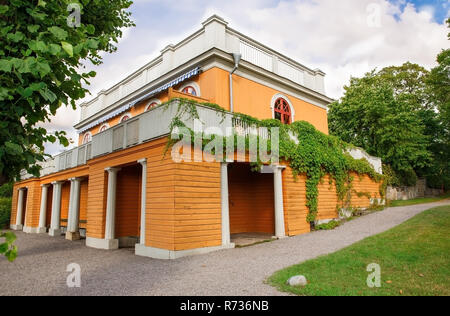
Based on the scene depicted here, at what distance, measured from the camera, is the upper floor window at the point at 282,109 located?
1439 centimetres

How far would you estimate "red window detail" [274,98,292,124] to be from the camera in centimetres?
1455

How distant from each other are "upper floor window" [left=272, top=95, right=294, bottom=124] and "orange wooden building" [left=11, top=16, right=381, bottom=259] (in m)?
0.05

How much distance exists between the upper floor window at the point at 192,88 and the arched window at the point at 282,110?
4013 mm

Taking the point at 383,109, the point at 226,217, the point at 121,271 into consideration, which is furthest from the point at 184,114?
the point at 383,109

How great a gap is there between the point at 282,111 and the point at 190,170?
7.79m

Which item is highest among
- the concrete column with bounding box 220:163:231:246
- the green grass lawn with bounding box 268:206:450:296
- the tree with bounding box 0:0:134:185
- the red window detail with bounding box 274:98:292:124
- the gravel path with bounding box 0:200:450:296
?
the red window detail with bounding box 274:98:292:124

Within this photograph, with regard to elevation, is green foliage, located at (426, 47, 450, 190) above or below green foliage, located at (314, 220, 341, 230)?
above

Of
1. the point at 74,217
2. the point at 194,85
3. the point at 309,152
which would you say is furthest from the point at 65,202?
the point at 309,152

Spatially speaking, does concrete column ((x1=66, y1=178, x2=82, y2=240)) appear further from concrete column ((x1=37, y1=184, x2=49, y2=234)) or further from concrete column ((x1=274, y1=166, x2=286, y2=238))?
concrete column ((x1=274, y1=166, x2=286, y2=238))

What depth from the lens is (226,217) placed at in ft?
30.3

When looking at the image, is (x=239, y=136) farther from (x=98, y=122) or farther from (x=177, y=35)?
(x=98, y=122)

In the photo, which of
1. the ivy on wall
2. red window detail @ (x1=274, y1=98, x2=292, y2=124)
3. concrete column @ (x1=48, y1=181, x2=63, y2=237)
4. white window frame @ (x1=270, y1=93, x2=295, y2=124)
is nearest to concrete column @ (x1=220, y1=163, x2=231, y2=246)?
the ivy on wall

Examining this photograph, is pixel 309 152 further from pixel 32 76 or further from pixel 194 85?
pixel 32 76
